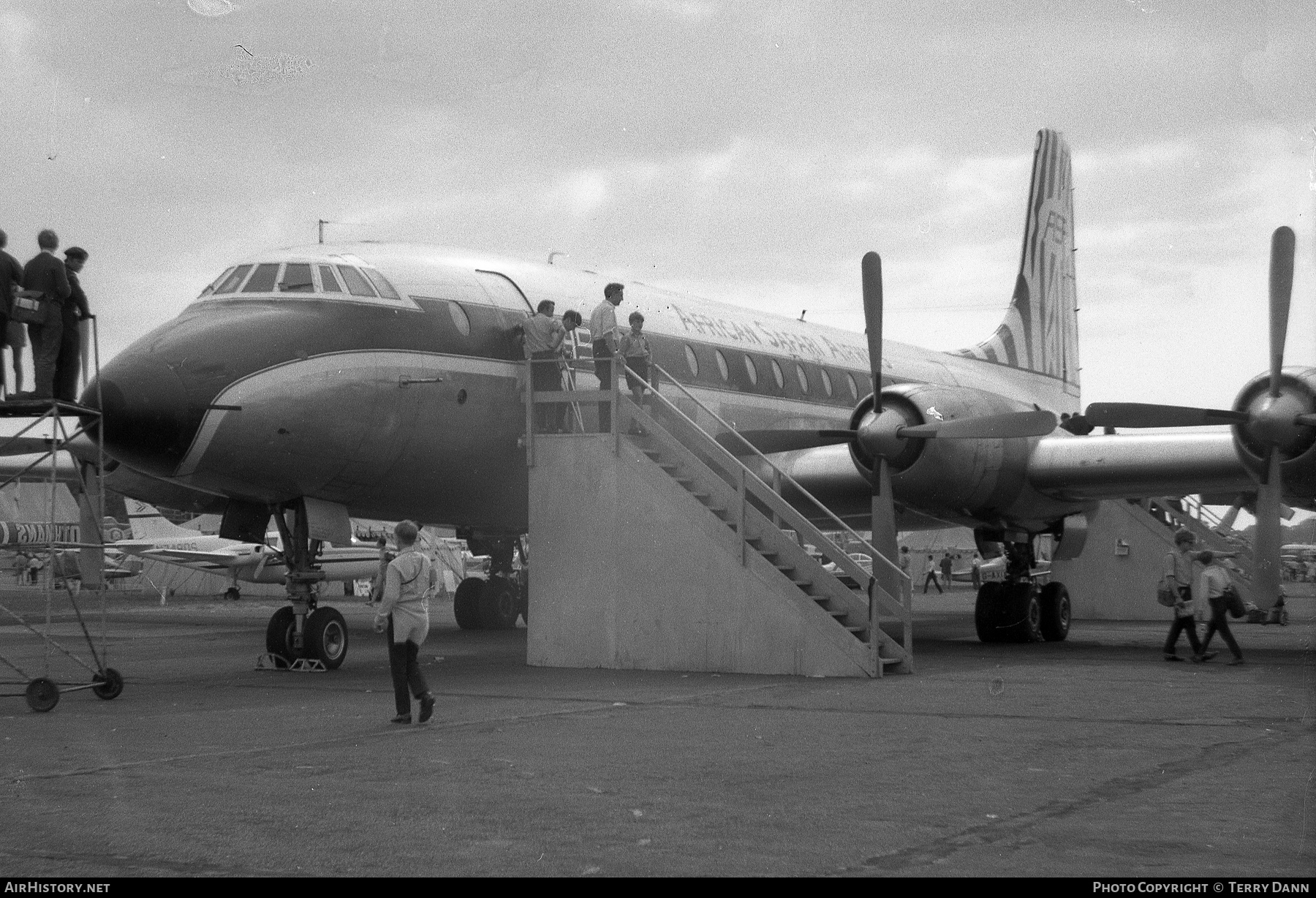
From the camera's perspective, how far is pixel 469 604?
74.3ft

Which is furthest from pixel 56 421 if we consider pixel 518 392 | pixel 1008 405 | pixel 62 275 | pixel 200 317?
pixel 1008 405

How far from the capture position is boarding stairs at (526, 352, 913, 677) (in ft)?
45.2

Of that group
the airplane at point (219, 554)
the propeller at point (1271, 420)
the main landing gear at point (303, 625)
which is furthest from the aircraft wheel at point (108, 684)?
the airplane at point (219, 554)

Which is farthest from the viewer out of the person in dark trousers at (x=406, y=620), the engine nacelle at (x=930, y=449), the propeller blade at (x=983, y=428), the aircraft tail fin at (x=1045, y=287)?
the aircraft tail fin at (x=1045, y=287)

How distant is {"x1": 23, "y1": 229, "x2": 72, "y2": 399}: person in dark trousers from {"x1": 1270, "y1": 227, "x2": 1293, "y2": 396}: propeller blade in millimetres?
→ 11638

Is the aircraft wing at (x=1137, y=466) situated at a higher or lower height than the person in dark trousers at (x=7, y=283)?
lower

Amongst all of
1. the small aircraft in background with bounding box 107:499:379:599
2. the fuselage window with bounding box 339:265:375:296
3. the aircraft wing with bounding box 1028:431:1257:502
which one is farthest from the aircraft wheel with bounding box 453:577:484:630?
the small aircraft in background with bounding box 107:499:379:599

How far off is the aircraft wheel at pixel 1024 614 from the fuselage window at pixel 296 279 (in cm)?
1047

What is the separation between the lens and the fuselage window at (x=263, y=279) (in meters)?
14.2

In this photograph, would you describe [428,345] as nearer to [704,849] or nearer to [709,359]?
[709,359]

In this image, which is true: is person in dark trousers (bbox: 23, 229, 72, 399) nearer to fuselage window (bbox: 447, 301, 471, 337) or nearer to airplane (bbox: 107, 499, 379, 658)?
fuselage window (bbox: 447, 301, 471, 337)

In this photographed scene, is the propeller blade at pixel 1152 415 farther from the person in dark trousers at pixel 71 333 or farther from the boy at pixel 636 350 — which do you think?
the person in dark trousers at pixel 71 333

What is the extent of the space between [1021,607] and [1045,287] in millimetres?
11798

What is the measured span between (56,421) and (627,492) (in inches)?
221
